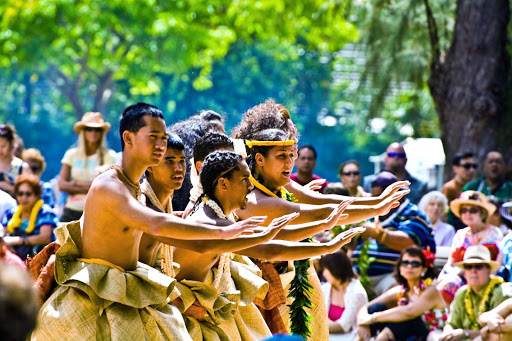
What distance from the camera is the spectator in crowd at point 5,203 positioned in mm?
8781

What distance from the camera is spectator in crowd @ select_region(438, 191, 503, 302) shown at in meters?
8.11

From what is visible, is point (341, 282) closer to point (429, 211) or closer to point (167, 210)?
point (429, 211)

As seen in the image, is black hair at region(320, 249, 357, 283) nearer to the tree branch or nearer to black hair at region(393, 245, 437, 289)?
black hair at region(393, 245, 437, 289)

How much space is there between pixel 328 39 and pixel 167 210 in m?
18.1

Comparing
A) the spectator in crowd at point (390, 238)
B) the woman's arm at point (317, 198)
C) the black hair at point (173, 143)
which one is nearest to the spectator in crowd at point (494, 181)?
the spectator in crowd at point (390, 238)

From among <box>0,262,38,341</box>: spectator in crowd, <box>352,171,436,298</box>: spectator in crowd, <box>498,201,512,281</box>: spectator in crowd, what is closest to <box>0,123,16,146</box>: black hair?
<box>352,171,436,298</box>: spectator in crowd

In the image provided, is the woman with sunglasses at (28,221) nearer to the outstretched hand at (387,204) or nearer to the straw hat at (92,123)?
the straw hat at (92,123)

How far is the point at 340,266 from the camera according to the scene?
8125mm

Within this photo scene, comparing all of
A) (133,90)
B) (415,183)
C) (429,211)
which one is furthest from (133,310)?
(133,90)

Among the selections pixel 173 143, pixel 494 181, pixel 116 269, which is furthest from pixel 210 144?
pixel 494 181

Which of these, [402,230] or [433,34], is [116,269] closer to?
[402,230]

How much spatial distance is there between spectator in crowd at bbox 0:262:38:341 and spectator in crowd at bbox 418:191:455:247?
774 centimetres

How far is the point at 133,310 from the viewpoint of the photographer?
14.7 ft

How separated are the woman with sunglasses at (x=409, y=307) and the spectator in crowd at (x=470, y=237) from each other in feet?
0.72
